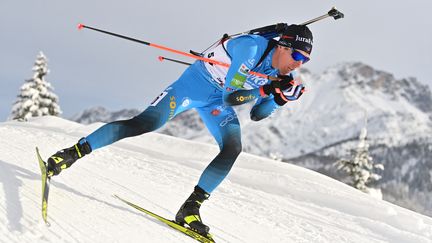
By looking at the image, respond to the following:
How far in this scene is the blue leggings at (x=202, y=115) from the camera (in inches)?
164

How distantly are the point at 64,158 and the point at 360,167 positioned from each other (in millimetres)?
23117

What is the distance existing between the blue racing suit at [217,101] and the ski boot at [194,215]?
0.08m

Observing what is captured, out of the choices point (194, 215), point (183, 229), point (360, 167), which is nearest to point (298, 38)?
point (194, 215)

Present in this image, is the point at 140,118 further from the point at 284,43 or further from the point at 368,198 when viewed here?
the point at 368,198

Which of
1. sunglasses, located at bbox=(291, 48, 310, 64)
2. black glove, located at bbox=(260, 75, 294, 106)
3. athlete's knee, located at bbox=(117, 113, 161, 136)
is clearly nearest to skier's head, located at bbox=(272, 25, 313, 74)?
sunglasses, located at bbox=(291, 48, 310, 64)

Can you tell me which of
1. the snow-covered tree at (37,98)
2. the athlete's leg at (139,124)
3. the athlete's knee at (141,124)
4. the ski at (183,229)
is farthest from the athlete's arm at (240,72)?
the snow-covered tree at (37,98)

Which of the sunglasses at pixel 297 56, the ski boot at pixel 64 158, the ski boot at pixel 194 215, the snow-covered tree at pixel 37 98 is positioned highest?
the sunglasses at pixel 297 56

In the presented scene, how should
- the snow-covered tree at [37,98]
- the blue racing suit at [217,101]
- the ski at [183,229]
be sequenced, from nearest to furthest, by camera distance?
1. the ski at [183,229]
2. the blue racing suit at [217,101]
3. the snow-covered tree at [37,98]

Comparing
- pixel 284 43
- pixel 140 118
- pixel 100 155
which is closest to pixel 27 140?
pixel 100 155

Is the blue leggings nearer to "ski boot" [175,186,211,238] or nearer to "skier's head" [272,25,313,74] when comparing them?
"ski boot" [175,186,211,238]

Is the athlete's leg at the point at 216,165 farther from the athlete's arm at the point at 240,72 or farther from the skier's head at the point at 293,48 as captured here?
the skier's head at the point at 293,48

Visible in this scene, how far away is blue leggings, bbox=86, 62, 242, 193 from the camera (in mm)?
4168

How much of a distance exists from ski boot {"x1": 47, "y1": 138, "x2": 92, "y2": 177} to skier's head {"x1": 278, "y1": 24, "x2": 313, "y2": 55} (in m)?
1.98

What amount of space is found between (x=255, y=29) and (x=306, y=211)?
288cm
